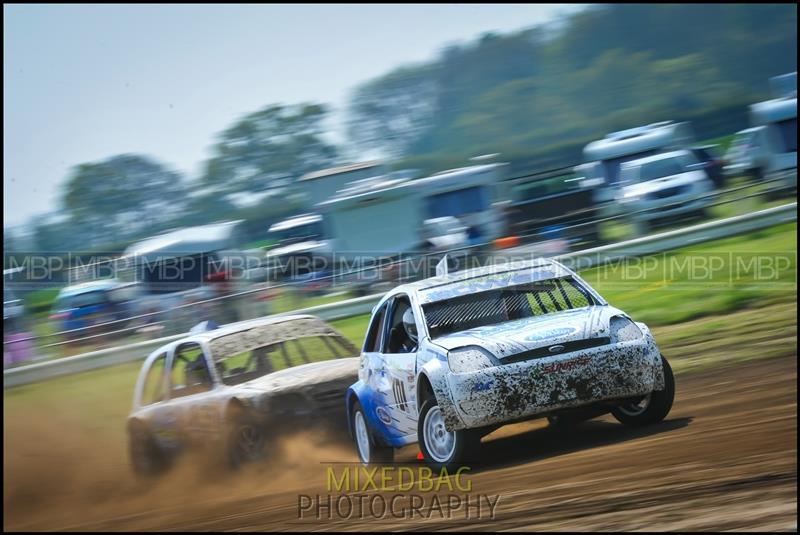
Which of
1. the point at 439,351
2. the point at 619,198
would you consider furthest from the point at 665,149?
the point at 439,351

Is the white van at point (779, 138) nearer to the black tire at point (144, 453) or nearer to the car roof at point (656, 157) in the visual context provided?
the car roof at point (656, 157)

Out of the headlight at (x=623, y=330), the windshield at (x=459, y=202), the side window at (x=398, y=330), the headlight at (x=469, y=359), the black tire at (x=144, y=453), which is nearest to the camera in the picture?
the headlight at (x=469, y=359)

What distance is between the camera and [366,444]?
25.8 feet

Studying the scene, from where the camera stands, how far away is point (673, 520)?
4855 millimetres

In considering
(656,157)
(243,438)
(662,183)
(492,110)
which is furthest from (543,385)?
(492,110)

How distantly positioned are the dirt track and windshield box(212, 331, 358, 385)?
2.76ft

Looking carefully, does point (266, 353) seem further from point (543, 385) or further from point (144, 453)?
point (543, 385)

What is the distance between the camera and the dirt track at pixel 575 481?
5141 mm

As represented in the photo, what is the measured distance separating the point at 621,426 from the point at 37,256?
46.2ft

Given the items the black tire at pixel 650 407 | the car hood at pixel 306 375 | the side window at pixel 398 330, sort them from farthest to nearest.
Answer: the car hood at pixel 306 375
the side window at pixel 398 330
the black tire at pixel 650 407

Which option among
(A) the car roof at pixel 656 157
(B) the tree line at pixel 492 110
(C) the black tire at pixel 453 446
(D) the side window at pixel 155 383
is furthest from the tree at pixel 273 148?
(C) the black tire at pixel 453 446

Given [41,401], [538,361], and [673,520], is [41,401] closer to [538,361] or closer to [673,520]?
[538,361]

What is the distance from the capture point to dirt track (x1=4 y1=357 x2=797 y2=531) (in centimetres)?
514

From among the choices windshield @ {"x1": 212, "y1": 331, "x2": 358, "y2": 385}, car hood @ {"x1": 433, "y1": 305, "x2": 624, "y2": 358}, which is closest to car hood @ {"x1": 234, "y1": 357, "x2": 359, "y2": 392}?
windshield @ {"x1": 212, "y1": 331, "x2": 358, "y2": 385}
